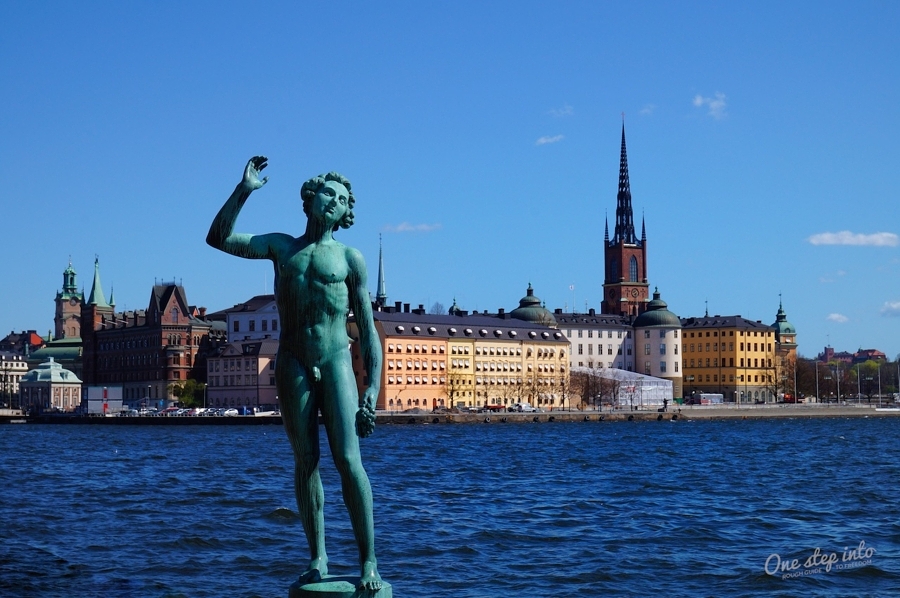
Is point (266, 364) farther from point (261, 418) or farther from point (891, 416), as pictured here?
point (891, 416)

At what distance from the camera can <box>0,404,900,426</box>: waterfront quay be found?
107875mm

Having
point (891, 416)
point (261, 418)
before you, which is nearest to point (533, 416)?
point (261, 418)

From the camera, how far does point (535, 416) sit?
110750mm

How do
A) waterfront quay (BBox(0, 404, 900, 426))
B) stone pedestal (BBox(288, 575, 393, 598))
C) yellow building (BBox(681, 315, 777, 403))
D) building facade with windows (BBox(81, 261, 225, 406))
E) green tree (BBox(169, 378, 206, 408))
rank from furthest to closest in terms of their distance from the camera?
yellow building (BBox(681, 315, 777, 403)), building facade with windows (BBox(81, 261, 225, 406)), green tree (BBox(169, 378, 206, 408)), waterfront quay (BBox(0, 404, 900, 426)), stone pedestal (BBox(288, 575, 393, 598))

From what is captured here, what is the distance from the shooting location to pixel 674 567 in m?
16.8

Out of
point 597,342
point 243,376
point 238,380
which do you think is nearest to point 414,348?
point 243,376

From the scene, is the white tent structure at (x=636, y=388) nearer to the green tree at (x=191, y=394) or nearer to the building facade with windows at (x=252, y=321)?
the building facade with windows at (x=252, y=321)

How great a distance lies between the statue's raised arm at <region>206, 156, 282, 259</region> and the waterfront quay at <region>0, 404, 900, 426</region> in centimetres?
9029

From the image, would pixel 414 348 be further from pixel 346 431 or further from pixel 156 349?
pixel 346 431

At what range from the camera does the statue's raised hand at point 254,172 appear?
28.2 feet

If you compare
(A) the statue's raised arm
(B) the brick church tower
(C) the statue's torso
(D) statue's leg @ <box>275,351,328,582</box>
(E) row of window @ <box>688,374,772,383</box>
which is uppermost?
(B) the brick church tower

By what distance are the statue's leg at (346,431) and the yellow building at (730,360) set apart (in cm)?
15513

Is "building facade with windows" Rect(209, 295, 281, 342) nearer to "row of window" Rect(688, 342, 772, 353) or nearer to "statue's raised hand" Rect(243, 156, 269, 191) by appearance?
"row of window" Rect(688, 342, 772, 353)

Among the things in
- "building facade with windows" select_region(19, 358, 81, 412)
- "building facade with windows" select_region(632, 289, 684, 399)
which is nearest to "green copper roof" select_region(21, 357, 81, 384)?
"building facade with windows" select_region(19, 358, 81, 412)
